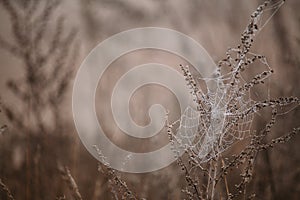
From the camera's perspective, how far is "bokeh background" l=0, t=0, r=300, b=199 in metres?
1.35

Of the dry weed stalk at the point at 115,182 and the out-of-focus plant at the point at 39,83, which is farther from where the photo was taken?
the out-of-focus plant at the point at 39,83

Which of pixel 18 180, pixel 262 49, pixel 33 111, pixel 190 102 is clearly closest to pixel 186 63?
pixel 190 102

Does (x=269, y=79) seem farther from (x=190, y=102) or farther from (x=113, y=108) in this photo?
(x=113, y=108)

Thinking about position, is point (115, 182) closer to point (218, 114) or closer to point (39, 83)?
point (218, 114)

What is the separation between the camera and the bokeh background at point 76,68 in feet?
4.43

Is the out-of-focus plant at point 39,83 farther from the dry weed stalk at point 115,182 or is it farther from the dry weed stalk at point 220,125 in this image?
the dry weed stalk at point 220,125

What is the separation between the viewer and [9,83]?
141 cm

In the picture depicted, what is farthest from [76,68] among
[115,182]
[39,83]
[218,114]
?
[218,114]

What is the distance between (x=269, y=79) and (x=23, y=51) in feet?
2.77

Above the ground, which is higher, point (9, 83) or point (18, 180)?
point (9, 83)

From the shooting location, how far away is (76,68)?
4.59 feet

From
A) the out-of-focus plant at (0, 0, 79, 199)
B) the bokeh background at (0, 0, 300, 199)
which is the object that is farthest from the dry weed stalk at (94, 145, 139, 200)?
the out-of-focus plant at (0, 0, 79, 199)

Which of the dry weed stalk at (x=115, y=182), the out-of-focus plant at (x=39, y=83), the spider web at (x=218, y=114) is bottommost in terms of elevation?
the dry weed stalk at (x=115, y=182)

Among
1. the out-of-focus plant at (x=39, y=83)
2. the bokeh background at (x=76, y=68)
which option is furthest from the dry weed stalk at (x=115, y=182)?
the out-of-focus plant at (x=39, y=83)
